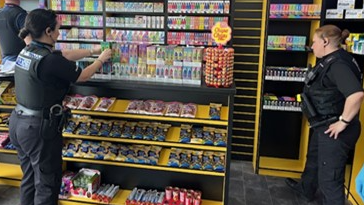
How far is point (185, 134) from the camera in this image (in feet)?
9.05

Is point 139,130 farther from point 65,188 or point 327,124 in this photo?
point 327,124

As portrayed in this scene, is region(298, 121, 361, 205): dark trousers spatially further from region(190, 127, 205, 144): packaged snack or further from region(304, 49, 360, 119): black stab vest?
region(190, 127, 205, 144): packaged snack

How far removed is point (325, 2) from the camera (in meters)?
3.65

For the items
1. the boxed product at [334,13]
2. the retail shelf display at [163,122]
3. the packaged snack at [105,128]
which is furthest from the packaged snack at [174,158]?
the boxed product at [334,13]

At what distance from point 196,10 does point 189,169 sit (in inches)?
122

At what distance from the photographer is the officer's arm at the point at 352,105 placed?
245 cm

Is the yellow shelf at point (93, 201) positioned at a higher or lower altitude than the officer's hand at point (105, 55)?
lower

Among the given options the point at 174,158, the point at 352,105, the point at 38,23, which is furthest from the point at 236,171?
the point at 38,23

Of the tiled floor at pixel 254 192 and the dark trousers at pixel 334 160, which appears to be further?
the tiled floor at pixel 254 192

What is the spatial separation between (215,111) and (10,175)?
2.41 metres

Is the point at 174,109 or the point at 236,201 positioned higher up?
the point at 174,109

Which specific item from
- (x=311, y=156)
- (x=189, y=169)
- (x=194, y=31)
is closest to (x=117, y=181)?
(x=189, y=169)

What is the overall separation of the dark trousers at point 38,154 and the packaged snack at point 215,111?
1.23 meters

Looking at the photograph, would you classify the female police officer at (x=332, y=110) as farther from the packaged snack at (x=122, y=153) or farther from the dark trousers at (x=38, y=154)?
the dark trousers at (x=38, y=154)
